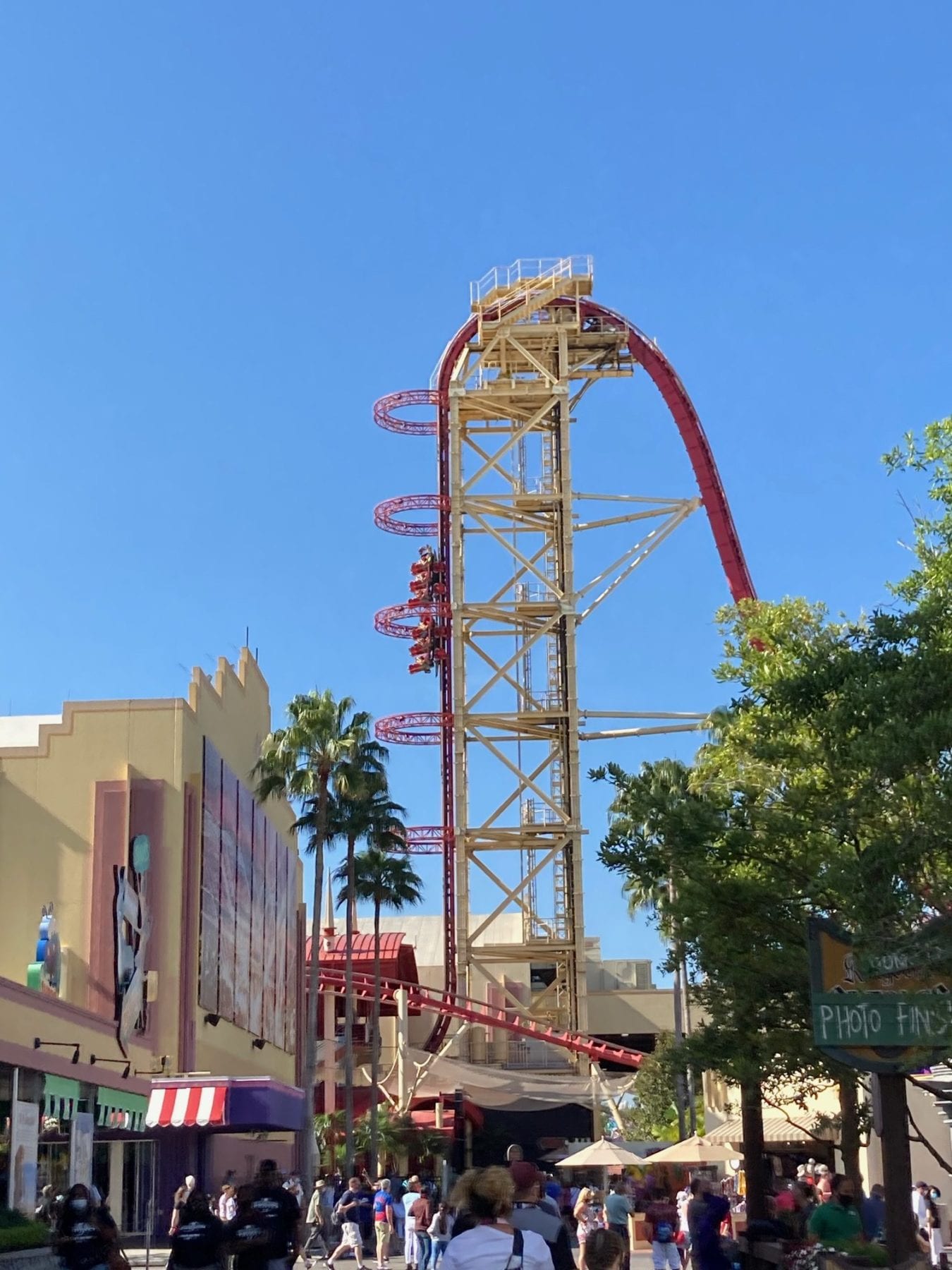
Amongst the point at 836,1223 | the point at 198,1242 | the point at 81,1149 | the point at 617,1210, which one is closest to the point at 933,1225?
the point at 617,1210

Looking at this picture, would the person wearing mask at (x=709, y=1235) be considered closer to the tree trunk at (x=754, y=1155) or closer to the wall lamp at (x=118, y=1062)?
the tree trunk at (x=754, y=1155)

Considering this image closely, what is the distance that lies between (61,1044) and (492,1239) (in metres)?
20.3

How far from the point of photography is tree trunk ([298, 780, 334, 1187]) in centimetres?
3931

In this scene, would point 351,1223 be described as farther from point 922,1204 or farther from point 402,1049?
point 402,1049

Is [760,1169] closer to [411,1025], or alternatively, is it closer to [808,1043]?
[808,1043]

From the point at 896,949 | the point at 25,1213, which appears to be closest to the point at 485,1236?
the point at 896,949

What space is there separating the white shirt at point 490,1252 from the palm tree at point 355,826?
35.5 metres

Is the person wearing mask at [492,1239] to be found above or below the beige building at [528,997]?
below

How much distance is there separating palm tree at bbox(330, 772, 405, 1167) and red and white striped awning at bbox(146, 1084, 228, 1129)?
11.7m

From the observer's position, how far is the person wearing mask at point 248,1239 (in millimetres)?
11203

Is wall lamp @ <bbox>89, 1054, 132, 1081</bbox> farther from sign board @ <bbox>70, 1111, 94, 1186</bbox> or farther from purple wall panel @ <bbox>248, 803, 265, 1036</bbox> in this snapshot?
purple wall panel @ <bbox>248, 803, 265, 1036</bbox>

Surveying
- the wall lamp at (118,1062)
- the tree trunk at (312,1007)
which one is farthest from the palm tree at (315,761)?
the wall lamp at (118,1062)

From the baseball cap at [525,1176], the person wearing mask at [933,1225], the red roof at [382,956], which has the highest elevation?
the red roof at [382,956]

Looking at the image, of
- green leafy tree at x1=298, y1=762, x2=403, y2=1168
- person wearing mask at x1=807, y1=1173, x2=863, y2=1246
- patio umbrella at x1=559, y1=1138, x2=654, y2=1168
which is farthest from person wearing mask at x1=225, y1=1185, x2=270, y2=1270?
green leafy tree at x1=298, y1=762, x2=403, y2=1168
